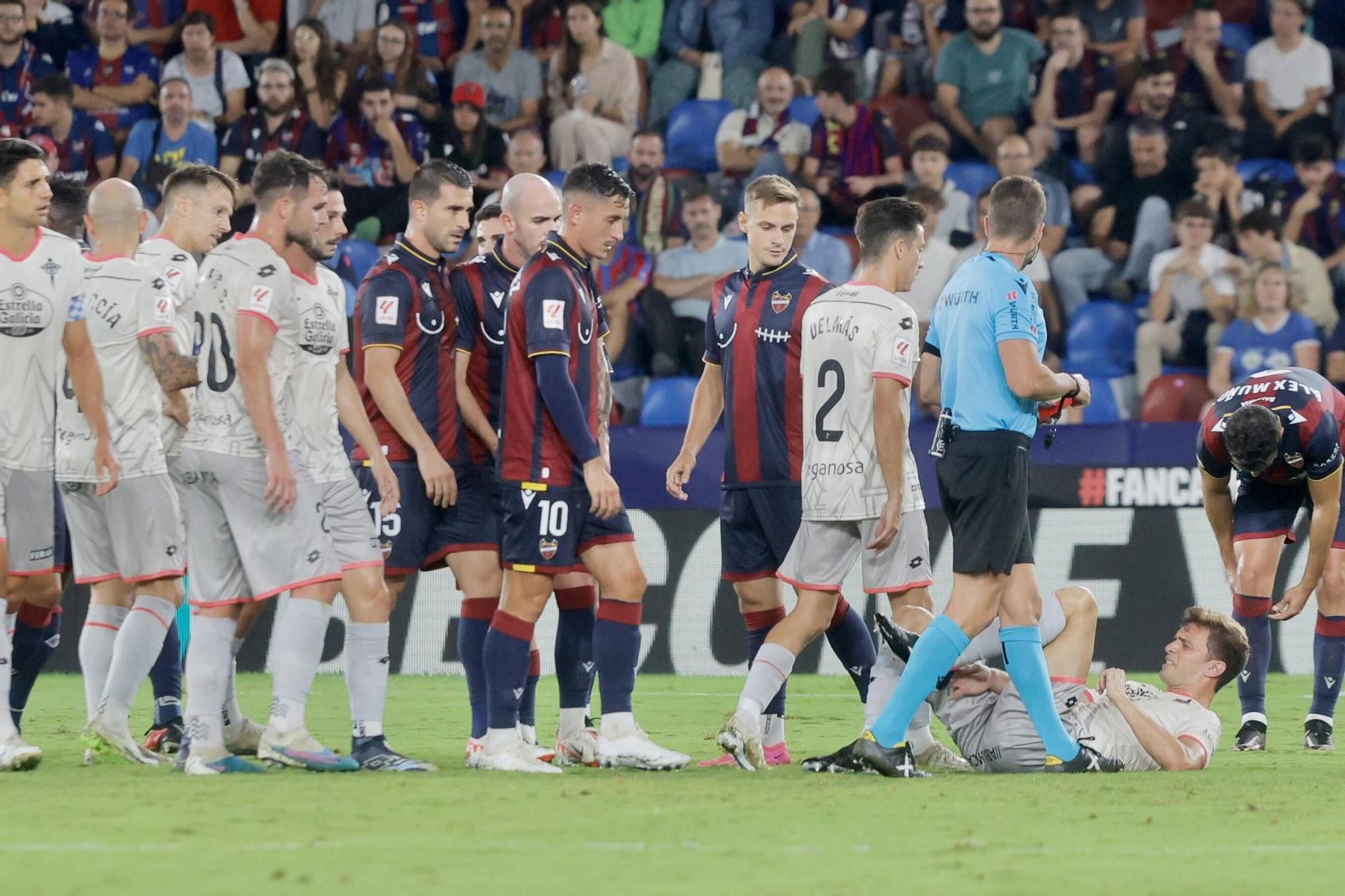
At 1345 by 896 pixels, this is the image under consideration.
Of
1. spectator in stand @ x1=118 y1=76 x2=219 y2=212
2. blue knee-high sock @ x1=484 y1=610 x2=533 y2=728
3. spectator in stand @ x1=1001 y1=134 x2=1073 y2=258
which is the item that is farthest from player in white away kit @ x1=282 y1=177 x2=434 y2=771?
spectator in stand @ x1=118 y1=76 x2=219 y2=212

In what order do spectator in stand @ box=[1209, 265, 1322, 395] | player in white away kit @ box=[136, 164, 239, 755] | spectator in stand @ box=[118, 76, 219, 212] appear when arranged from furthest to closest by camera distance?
spectator in stand @ box=[118, 76, 219, 212]
spectator in stand @ box=[1209, 265, 1322, 395]
player in white away kit @ box=[136, 164, 239, 755]

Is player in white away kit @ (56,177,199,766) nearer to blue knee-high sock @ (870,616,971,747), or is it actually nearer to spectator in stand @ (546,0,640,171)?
blue knee-high sock @ (870,616,971,747)

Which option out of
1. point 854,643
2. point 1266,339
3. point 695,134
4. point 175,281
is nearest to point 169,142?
point 695,134

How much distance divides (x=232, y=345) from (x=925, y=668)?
2.95 metres

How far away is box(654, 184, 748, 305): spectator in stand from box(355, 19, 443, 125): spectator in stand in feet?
9.37

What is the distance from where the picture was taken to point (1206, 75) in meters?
16.5

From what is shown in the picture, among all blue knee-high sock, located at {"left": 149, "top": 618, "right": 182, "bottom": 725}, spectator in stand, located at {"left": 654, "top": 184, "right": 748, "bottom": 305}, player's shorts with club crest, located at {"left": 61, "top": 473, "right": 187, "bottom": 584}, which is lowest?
blue knee-high sock, located at {"left": 149, "top": 618, "right": 182, "bottom": 725}

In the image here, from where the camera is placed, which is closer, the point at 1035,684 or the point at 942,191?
the point at 1035,684

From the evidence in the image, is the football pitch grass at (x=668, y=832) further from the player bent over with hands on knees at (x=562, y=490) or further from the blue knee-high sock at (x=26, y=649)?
the blue knee-high sock at (x=26, y=649)

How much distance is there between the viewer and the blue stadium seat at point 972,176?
16.0 meters

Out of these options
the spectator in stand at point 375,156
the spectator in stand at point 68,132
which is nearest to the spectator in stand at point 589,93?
the spectator in stand at point 375,156

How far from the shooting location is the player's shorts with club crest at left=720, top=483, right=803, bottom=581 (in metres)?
7.93

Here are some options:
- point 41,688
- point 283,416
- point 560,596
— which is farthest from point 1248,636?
point 41,688

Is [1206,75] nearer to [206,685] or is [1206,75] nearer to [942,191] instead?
[942,191]
